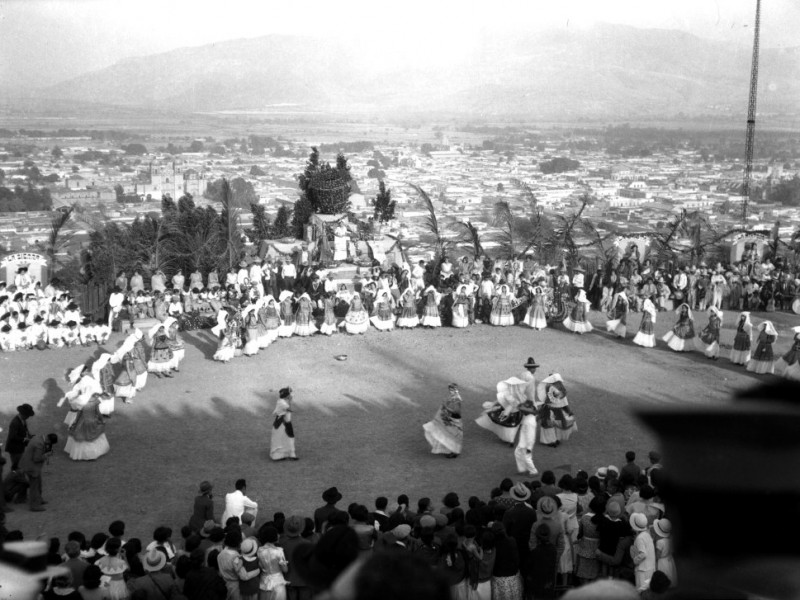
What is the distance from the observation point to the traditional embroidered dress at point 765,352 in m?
14.7

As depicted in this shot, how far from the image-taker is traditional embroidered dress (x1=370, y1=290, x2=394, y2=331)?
17.2 m

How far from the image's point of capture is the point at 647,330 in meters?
16.5

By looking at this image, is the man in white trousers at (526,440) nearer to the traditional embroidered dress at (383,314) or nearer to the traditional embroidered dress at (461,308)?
the traditional embroidered dress at (383,314)

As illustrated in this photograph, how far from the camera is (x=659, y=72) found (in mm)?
89875

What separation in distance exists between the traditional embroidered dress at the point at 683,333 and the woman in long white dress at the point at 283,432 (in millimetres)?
8042

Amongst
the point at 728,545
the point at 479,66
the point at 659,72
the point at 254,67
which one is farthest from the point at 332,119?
the point at 728,545

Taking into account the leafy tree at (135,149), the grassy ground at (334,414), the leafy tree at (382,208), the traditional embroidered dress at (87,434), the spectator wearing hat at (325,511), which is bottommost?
the grassy ground at (334,414)

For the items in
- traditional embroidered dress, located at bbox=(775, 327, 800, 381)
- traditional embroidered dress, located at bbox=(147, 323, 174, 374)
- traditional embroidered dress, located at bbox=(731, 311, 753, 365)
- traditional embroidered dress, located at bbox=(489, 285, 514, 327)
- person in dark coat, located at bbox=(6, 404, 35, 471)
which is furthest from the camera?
traditional embroidered dress, located at bbox=(489, 285, 514, 327)

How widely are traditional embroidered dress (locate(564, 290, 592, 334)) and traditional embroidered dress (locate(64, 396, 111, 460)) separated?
30.7ft

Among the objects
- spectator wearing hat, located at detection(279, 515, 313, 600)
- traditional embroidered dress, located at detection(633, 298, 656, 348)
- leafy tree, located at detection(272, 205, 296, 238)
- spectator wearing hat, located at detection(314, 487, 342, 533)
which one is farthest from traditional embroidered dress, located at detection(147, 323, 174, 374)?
leafy tree, located at detection(272, 205, 296, 238)

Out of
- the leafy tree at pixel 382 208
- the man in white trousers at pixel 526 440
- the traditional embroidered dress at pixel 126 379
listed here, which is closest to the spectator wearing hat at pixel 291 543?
the man in white trousers at pixel 526 440

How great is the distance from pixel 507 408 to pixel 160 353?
5.65 metres

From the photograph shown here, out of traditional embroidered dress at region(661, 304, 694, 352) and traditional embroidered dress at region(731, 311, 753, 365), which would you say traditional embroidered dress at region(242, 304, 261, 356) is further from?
traditional embroidered dress at region(731, 311, 753, 365)

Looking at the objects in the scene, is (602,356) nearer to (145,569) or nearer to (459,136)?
(145,569)
